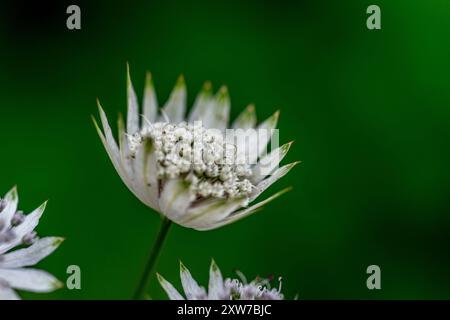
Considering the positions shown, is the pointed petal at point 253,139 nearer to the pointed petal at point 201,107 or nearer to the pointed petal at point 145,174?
the pointed petal at point 201,107

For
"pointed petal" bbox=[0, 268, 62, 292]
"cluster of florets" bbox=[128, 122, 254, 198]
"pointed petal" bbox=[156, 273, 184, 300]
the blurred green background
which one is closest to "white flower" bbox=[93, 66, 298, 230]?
"cluster of florets" bbox=[128, 122, 254, 198]


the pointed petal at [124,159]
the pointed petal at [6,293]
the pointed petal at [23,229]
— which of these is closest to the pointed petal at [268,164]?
the pointed petal at [124,159]

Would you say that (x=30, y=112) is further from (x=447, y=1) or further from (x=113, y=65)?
(x=447, y=1)

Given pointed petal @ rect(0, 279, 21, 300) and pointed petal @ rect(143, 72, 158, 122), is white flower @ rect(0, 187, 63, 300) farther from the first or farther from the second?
pointed petal @ rect(143, 72, 158, 122)

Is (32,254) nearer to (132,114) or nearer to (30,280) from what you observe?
(30,280)

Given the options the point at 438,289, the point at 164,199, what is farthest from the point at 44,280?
the point at 438,289

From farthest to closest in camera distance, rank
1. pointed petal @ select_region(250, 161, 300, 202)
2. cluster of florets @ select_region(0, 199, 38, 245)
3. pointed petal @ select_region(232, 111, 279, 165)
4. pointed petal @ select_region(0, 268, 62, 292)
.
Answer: pointed petal @ select_region(232, 111, 279, 165), pointed petal @ select_region(250, 161, 300, 202), cluster of florets @ select_region(0, 199, 38, 245), pointed petal @ select_region(0, 268, 62, 292)
